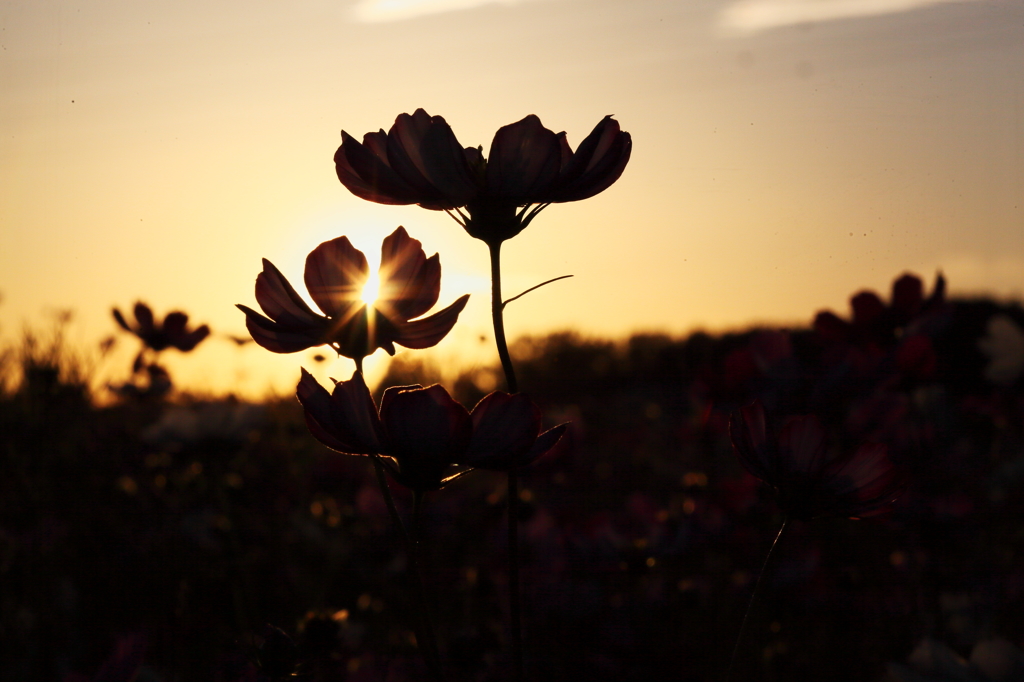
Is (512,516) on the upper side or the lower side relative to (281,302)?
lower

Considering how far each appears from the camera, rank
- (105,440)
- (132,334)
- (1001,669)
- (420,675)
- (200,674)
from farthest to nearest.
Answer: (105,440) → (132,334) → (200,674) → (420,675) → (1001,669)

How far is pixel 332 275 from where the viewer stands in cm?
60

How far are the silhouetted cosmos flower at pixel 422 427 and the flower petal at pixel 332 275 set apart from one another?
0.35 ft

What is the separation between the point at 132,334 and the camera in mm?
1635

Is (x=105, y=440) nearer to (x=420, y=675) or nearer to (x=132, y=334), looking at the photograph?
(x=132, y=334)

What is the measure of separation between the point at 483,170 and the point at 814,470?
1.06 ft

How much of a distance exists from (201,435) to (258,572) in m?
0.36

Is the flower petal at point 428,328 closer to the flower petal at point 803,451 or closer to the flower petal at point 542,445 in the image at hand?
the flower petal at point 542,445

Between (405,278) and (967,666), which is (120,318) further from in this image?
(967,666)

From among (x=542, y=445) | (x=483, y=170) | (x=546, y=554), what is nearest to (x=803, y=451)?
(x=542, y=445)

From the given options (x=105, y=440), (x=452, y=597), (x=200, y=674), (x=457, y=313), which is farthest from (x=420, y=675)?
(x=105, y=440)

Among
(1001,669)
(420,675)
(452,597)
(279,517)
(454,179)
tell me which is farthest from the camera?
(279,517)

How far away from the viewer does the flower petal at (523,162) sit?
566 mm

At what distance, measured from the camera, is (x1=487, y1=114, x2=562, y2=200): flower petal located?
57cm
